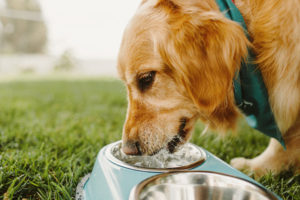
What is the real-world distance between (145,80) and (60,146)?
84 cm

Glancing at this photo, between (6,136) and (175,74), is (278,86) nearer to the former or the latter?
(175,74)

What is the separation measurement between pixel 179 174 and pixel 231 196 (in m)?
0.22

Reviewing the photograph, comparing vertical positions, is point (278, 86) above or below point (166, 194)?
above

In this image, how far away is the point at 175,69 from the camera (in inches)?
52.2

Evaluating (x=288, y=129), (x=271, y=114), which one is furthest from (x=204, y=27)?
(x=288, y=129)

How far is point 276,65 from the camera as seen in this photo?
125 centimetres

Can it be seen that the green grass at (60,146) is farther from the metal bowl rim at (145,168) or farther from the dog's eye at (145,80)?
the dog's eye at (145,80)

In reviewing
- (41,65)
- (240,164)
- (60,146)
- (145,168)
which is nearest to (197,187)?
(145,168)

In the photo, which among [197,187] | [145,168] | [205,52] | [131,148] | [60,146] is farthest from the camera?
[60,146]

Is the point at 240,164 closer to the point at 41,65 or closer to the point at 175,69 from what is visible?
the point at 175,69

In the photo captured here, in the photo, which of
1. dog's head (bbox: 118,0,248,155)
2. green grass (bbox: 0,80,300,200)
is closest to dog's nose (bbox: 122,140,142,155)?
dog's head (bbox: 118,0,248,155)

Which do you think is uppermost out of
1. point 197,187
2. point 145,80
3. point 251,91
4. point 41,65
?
point 145,80

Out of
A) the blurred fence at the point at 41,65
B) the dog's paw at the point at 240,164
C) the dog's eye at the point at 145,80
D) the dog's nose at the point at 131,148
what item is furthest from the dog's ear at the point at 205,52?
the blurred fence at the point at 41,65

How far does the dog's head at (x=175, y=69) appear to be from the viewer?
1.25 m
